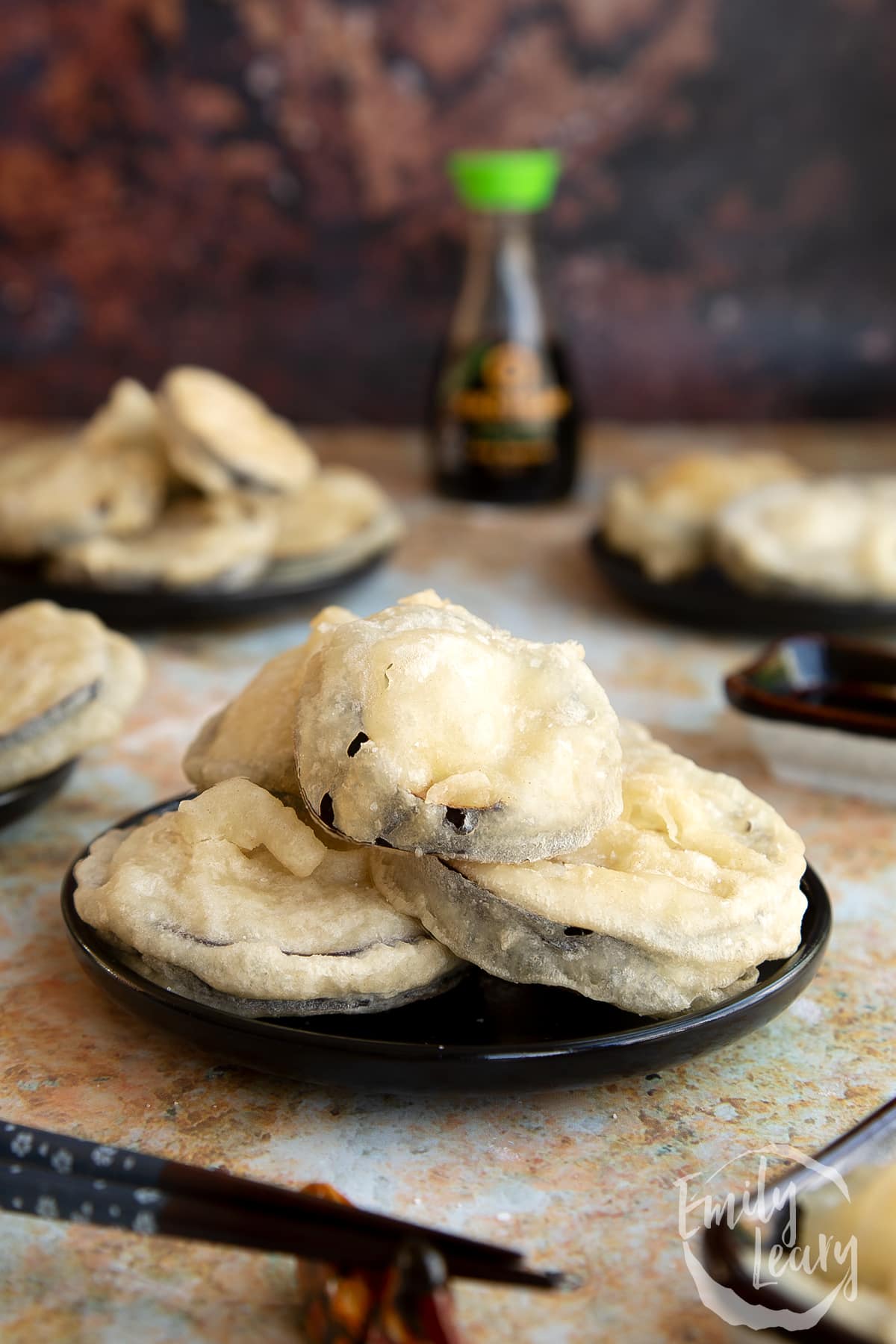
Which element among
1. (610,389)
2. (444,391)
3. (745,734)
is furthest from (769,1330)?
(610,389)

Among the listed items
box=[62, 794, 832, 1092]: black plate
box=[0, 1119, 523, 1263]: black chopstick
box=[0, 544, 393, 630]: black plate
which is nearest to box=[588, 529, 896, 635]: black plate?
box=[0, 544, 393, 630]: black plate

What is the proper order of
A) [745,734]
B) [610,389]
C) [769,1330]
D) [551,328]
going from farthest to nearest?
[610,389], [551,328], [745,734], [769,1330]

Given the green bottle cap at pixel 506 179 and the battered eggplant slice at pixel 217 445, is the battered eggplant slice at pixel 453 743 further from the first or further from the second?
the green bottle cap at pixel 506 179

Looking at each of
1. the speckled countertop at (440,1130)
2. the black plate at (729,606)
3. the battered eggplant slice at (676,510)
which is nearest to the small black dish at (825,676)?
the speckled countertop at (440,1130)

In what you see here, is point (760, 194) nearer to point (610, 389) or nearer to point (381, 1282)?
point (610, 389)

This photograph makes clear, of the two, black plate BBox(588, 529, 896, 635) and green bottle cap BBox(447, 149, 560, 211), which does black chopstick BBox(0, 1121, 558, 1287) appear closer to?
black plate BBox(588, 529, 896, 635)
